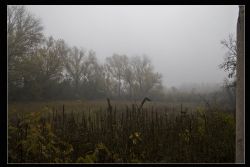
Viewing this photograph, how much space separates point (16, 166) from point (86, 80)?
2.23 meters

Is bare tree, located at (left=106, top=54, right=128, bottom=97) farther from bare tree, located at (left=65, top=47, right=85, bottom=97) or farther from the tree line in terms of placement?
bare tree, located at (left=65, top=47, right=85, bottom=97)

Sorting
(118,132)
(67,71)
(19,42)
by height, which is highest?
(19,42)

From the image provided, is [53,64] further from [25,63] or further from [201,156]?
[201,156]

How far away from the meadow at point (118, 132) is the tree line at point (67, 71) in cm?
24

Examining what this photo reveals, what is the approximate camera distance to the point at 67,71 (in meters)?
5.67

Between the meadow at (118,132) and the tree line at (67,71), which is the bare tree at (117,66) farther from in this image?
the meadow at (118,132)

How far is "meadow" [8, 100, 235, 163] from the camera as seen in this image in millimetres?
4750

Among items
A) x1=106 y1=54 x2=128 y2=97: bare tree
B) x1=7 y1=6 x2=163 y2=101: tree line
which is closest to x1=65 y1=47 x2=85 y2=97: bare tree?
x1=7 y1=6 x2=163 y2=101: tree line

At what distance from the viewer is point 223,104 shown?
561cm

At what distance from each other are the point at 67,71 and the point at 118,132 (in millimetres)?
1808

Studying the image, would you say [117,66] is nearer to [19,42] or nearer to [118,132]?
[118,132]

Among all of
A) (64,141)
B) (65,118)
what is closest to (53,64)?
(65,118)

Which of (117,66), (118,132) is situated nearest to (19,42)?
(117,66)

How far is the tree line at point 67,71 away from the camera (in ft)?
17.6
